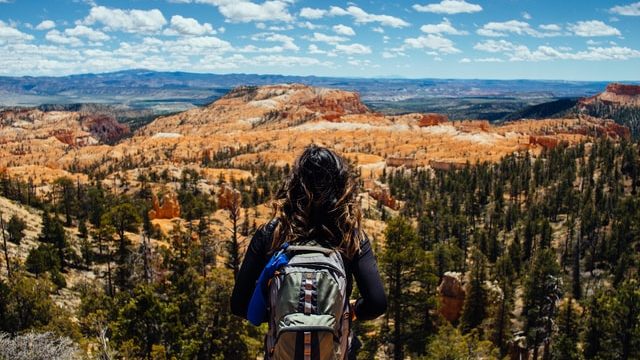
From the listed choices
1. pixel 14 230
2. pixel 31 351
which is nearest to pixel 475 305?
pixel 31 351

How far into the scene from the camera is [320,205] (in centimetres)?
370

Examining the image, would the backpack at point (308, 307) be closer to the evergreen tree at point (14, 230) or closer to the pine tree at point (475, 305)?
the pine tree at point (475, 305)

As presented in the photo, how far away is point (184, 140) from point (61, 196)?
421 feet

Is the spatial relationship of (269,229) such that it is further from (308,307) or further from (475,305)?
(475,305)

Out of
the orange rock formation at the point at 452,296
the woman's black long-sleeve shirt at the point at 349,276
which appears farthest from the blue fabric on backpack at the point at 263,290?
the orange rock formation at the point at 452,296

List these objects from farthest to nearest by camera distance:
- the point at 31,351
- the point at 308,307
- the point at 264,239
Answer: the point at 31,351 < the point at 264,239 < the point at 308,307

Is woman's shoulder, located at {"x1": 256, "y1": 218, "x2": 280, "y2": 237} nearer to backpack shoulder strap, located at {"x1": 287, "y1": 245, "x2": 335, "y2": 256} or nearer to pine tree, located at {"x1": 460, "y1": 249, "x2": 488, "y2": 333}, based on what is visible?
backpack shoulder strap, located at {"x1": 287, "y1": 245, "x2": 335, "y2": 256}

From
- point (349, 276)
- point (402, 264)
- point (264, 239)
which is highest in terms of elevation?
point (264, 239)

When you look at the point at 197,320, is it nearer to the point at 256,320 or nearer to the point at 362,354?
the point at 362,354

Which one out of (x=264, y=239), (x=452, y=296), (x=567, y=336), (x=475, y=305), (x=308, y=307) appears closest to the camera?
(x=308, y=307)

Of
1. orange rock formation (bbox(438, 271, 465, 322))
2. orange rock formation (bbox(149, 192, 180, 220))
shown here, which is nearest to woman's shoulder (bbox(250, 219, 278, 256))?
orange rock formation (bbox(438, 271, 465, 322))

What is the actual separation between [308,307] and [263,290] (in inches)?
21.9

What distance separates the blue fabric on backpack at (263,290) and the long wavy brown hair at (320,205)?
260 mm

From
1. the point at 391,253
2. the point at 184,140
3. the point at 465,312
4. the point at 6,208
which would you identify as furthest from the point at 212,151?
the point at 391,253
